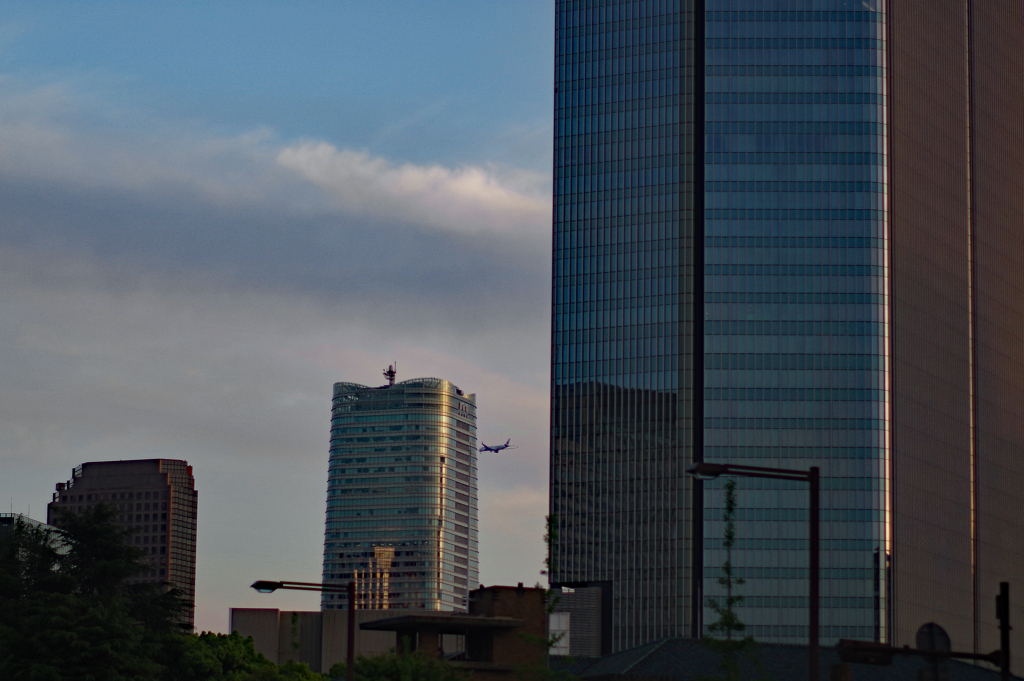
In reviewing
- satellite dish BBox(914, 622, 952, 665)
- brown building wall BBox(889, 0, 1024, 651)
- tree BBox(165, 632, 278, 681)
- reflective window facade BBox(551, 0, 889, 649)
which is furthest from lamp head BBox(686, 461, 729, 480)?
brown building wall BBox(889, 0, 1024, 651)

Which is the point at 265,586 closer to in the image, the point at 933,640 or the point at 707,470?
the point at 707,470

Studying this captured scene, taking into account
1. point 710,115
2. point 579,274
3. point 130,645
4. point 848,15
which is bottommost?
point 130,645

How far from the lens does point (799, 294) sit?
183m

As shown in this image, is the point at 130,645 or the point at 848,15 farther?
the point at 848,15

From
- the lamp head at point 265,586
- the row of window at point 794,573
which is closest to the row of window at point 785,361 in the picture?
the row of window at point 794,573

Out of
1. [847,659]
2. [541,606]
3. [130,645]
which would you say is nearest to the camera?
[847,659]

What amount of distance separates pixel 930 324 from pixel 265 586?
14012 centimetres

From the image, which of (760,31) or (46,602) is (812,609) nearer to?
(46,602)

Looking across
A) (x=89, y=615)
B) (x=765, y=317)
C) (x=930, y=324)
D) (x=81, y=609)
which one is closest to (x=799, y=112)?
(x=765, y=317)

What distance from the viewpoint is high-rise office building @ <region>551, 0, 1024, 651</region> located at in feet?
588

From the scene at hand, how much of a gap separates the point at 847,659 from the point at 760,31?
15058 cm

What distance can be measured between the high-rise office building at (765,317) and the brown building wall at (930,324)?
0.35 m

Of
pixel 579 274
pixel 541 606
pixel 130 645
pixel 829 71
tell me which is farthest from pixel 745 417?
pixel 130 645

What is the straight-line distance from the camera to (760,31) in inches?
7372
